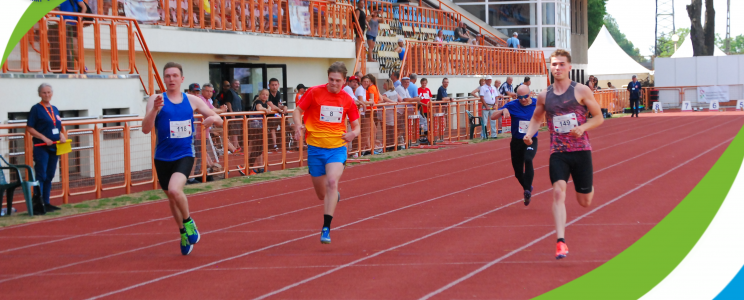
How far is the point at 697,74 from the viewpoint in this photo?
43.6 meters

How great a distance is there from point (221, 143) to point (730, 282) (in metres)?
10.6

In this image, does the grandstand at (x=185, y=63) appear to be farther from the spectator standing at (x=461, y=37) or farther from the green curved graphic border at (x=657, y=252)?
the green curved graphic border at (x=657, y=252)

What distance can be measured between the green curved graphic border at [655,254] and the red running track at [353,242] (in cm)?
15

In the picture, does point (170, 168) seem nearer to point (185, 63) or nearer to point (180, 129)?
point (180, 129)

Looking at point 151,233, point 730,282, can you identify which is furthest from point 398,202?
point 730,282

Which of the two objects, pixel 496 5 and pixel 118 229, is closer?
pixel 118 229

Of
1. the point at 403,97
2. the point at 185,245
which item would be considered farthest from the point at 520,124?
the point at 403,97

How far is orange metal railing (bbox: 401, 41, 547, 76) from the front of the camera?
2736 centimetres

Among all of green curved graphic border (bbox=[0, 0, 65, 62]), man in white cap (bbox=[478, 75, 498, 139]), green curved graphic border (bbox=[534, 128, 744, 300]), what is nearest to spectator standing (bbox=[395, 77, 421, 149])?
man in white cap (bbox=[478, 75, 498, 139])

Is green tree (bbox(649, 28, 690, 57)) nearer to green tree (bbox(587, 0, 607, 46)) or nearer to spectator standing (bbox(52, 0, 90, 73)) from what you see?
green tree (bbox(587, 0, 607, 46))

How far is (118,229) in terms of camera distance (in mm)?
9766

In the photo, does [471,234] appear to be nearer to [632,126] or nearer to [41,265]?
[41,265]

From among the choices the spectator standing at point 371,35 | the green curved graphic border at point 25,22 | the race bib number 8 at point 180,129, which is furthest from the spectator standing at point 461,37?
the race bib number 8 at point 180,129

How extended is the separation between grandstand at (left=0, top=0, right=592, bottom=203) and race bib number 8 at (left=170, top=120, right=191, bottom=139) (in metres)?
4.53
